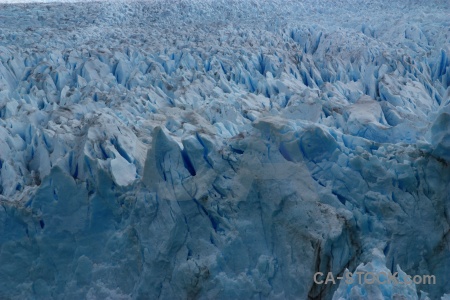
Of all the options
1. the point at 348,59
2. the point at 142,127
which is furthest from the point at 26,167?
the point at 348,59

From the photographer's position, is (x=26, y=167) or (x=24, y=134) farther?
(x=24, y=134)

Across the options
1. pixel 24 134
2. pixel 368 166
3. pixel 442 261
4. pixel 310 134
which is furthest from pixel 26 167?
pixel 442 261

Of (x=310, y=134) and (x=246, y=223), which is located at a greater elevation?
(x=310, y=134)

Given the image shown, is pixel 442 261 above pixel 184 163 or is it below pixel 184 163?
below

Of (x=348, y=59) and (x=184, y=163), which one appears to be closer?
(x=184, y=163)

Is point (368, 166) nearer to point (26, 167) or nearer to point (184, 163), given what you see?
point (184, 163)

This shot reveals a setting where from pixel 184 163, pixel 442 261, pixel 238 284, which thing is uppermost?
pixel 184 163

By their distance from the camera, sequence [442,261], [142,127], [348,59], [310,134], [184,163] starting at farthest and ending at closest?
[348,59] < [142,127] < [184,163] < [310,134] < [442,261]

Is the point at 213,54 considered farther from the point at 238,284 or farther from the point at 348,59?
the point at 238,284

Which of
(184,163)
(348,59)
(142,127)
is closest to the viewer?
(184,163)
